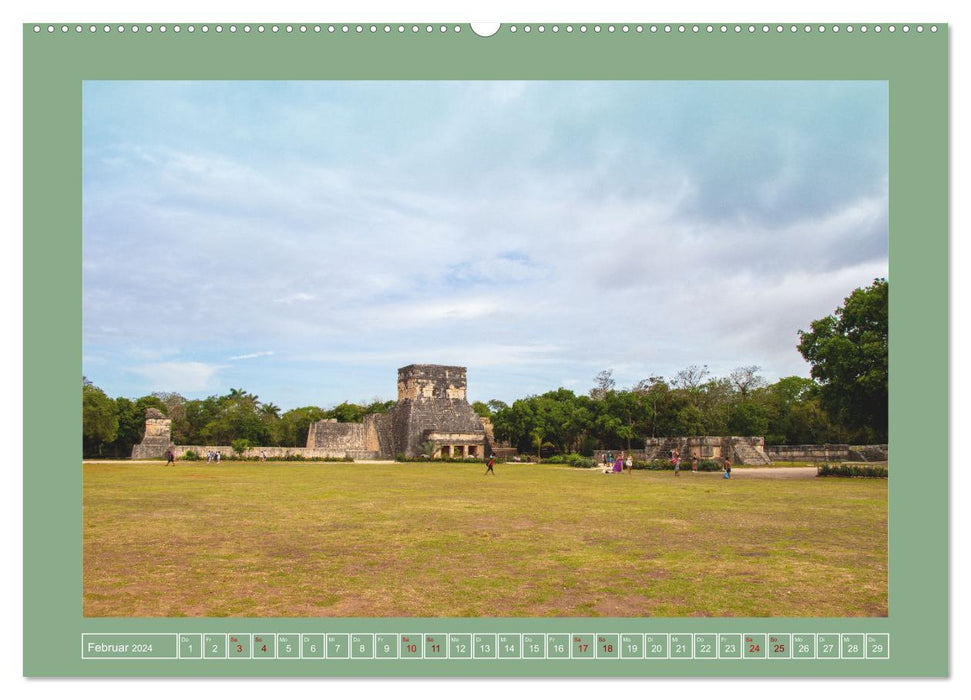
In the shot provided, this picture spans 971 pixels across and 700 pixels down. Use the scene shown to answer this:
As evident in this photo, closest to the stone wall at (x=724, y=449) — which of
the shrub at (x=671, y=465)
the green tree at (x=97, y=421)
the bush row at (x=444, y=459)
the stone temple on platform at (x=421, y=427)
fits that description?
the shrub at (x=671, y=465)

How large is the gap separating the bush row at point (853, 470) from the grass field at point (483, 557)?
276 inches

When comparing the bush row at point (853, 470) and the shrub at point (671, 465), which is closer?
the bush row at point (853, 470)

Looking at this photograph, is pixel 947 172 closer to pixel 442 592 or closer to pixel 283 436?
pixel 442 592

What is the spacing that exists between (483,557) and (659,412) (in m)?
30.5

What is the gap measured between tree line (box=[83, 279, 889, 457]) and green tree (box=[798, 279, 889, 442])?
0.03 m

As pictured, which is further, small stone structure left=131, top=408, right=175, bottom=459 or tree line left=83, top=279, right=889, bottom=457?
small stone structure left=131, top=408, right=175, bottom=459

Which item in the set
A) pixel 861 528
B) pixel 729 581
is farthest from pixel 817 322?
Result: pixel 729 581

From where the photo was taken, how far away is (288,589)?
16.1 feet

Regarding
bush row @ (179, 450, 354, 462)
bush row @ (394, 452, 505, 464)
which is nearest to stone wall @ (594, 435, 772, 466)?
bush row @ (394, 452, 505, 464)

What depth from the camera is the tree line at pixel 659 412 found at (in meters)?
17.3

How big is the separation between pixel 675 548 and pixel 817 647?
3.98 metres

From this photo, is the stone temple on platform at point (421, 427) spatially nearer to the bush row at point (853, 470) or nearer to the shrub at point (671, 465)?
the shrub at point (671, 465)

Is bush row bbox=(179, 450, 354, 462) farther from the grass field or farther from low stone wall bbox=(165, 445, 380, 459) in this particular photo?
the grass field

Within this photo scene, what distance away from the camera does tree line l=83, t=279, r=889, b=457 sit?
17344 mm
